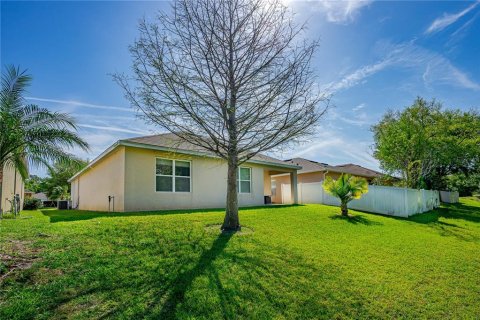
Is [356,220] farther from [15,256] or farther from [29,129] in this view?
[29,129]

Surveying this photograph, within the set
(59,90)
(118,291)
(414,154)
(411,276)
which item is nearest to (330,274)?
(411,276)

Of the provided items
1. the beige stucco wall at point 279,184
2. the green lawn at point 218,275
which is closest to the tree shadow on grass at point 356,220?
the green lawn at point 218,275

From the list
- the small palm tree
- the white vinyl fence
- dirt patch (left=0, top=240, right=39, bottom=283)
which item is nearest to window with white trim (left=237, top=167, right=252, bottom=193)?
the small palm tree

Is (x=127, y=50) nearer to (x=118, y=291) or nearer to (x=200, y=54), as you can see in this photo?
(x=200, y=54)

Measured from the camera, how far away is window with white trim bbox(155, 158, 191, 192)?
13194mm

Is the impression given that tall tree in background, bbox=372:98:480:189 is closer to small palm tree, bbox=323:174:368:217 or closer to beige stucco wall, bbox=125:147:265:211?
small palm tree, bbox=323:174:368:217

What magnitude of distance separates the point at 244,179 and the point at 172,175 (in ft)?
16.8

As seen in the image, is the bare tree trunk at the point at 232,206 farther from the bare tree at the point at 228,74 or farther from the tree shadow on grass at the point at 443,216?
the tree shadow on grass at the point at 443,216

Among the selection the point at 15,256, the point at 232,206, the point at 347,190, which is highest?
the point at 347,190

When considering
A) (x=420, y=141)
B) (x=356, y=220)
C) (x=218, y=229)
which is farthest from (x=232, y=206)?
(x=420, y=141)

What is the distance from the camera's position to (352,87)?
10.6m

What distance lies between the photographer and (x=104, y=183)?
15.2m

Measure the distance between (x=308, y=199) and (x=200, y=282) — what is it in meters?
17.3

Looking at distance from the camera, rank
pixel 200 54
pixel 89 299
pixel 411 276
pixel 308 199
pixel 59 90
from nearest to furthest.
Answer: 1. pixel 89 299
2. pixel 411 276
3. pixel 200 54
4. pixel 59 90
5. pixel 308 199
